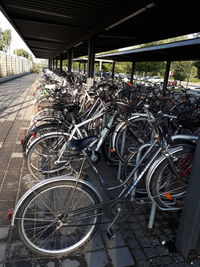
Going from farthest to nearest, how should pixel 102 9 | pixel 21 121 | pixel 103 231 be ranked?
pixel 21 121 → pixel 102 9 → pixel 103 231

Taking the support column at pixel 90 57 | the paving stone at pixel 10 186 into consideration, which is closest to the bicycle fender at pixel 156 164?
the paving stone at pixel 10 186

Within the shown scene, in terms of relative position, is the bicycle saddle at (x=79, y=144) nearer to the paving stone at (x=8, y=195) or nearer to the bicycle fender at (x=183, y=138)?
the bicycle fender at (x=183, y=138)

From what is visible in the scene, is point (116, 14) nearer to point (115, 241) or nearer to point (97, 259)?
point (115, 241)

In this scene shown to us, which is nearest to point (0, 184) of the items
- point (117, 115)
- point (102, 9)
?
point (117, 115)

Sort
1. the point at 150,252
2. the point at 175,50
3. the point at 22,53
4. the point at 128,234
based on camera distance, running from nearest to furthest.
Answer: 1. the point at 150,252
2. the point at 128,234
3. the point at 175,50
4. the point at 22,53

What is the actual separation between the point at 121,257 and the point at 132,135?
5.81 feet

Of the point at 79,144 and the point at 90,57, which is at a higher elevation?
the point at 90,57

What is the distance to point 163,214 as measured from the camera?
2.54 m

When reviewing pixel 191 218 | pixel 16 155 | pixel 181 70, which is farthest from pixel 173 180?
pixel 181 70

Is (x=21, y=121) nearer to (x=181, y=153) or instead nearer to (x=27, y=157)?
(x=27, y=157)

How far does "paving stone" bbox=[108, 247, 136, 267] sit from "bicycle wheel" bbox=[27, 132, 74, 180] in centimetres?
127

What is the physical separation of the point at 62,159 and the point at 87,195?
3.81 ft

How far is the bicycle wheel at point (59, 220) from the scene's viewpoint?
1.80 metres

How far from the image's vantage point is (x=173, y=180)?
2.28 meters
